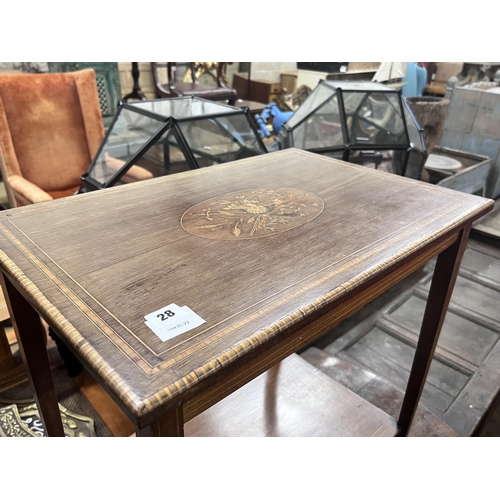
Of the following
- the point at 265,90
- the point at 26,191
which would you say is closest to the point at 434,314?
the point at 26,191

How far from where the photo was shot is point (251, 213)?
1.01m

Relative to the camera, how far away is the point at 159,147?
61.9 inches

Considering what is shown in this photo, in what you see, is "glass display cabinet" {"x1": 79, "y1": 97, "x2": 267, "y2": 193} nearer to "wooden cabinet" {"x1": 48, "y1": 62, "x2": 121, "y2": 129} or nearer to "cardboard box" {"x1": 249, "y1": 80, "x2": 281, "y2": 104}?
"wooden cabinet" {"x1": 48, "y1": 62, "x2": 121, "y2": 129}

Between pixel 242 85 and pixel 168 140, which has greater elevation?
pixel 168 140

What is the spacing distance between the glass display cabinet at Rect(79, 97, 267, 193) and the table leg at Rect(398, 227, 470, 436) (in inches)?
35.6

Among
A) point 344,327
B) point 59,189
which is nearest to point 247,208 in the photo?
point 344,327

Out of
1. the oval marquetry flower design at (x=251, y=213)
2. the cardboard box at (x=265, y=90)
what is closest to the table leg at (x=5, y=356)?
the oval marquetry flower design at (x=251, y=213)

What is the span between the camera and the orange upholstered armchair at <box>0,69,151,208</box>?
2.00m

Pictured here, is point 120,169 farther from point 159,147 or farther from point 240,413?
point 240,413

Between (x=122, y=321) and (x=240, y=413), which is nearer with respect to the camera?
(x=122, y=321)

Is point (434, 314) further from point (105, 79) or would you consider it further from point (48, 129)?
point (105, 79)

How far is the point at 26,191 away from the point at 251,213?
123 centimetres

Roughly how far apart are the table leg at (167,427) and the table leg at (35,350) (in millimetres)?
491

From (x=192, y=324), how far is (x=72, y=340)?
0.54ft
